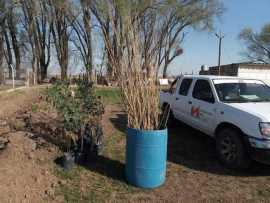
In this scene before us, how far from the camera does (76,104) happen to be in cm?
530

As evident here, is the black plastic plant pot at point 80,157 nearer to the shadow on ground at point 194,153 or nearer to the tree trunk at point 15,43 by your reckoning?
the shadow on ground at point 194,153

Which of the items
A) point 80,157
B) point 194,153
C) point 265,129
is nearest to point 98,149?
point 80,157

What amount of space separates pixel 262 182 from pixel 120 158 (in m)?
2.41

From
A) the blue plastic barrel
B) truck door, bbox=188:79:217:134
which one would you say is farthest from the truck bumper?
the blue plastic barrel

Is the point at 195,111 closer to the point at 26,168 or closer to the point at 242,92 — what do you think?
the point at 242,92

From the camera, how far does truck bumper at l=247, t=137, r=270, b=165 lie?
4.73 m

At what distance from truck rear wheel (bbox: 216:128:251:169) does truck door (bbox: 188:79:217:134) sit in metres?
0.45

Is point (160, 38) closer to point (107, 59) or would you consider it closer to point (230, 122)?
point (107, 59)

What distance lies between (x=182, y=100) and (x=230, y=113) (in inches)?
80.8

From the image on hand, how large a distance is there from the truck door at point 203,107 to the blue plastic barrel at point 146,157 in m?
1.93

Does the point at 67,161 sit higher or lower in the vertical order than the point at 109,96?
lower

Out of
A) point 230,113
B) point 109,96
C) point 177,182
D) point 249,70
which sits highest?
point 249,70

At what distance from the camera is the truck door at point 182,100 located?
7254mm

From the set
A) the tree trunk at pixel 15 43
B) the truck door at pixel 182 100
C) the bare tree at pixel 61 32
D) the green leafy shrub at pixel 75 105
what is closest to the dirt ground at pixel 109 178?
the green leafy shrub at pixel 75 105
